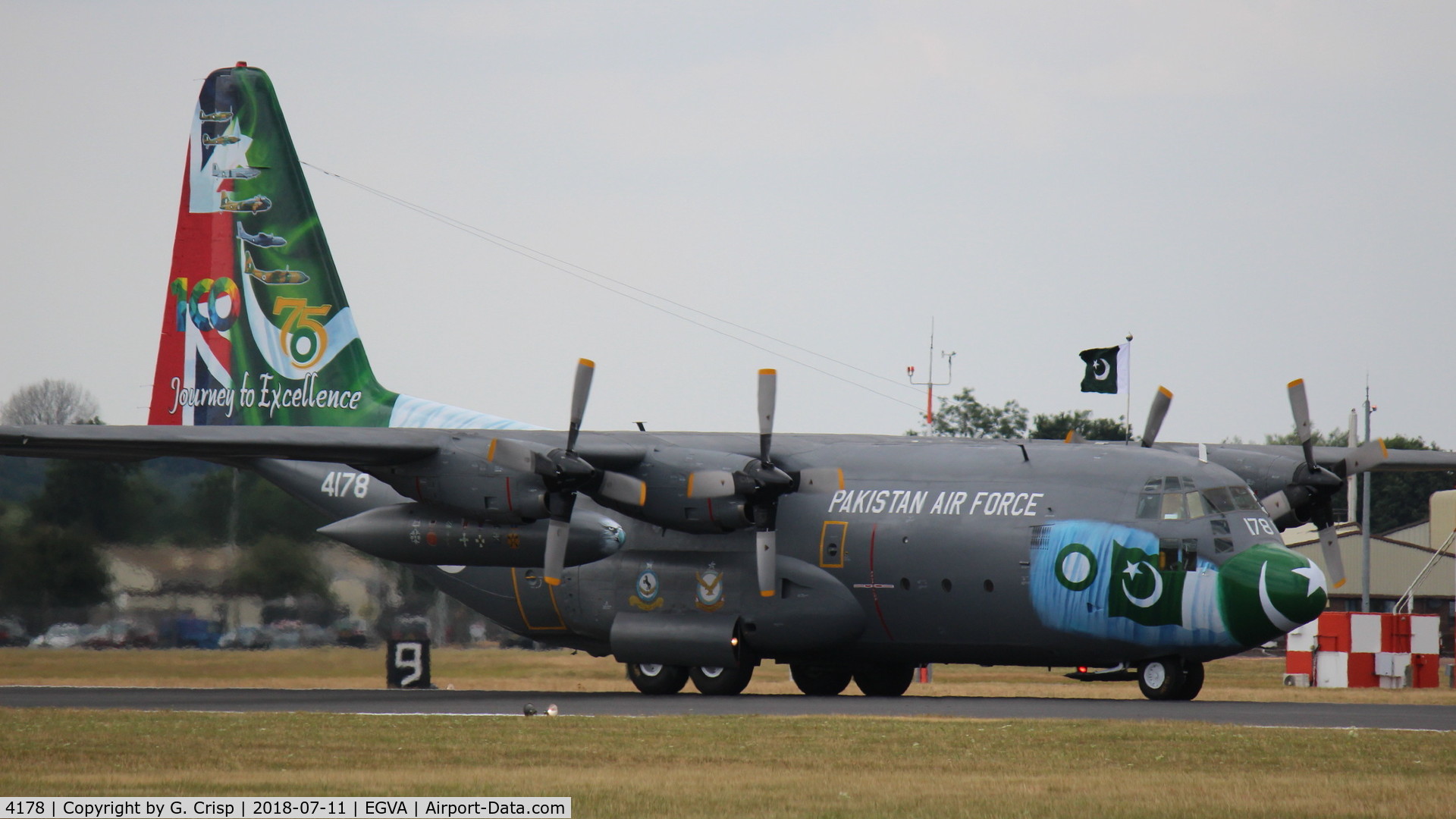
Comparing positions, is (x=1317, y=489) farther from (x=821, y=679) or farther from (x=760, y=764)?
(x=760, y=764)

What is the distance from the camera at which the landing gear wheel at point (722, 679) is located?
26.1 meters

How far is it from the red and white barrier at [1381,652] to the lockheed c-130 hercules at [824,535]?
517 cm

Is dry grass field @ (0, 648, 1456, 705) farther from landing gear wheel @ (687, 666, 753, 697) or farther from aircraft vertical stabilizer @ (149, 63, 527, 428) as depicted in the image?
aircraft vertical stabilizer @ (149, 63, 527, 428)

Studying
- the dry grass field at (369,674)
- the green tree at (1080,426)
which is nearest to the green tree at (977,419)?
the green tree at (1080,426)

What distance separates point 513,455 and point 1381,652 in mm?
17433

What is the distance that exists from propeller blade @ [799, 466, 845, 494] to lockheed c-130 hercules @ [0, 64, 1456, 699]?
0.03 metres

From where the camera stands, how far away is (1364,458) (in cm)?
2502

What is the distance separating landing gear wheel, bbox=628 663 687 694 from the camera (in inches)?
1043

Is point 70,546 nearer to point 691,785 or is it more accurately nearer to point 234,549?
point 234,549

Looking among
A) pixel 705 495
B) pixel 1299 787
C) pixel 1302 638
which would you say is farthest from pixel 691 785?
pixel 1302 638

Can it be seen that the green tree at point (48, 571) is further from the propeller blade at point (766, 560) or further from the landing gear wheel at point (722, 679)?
the propeller blade at point (766, 560)

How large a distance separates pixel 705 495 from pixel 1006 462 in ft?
14.4

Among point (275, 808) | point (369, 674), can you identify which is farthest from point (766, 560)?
point (275, 808)

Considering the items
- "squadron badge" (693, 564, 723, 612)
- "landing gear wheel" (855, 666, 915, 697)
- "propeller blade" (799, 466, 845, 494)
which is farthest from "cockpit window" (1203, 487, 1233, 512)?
"squadron badge" (693, 564, 723, 612)
